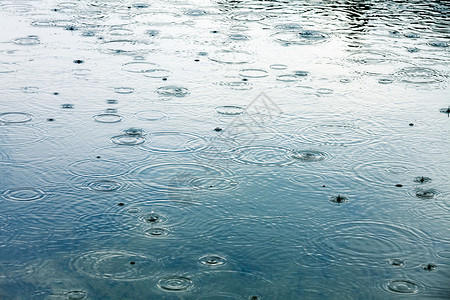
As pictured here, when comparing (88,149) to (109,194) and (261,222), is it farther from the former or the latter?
(261,222)

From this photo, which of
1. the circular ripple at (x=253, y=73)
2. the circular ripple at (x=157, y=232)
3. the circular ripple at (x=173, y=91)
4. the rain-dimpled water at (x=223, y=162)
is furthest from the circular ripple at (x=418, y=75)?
the circular ripple at (x=157, y=232)

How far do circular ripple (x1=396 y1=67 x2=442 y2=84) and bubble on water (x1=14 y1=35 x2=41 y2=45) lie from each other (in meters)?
5.08

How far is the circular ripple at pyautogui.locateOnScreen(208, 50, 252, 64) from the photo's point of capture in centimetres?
909

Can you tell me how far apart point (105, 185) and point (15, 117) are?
1.93 m

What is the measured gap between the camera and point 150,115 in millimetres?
7258

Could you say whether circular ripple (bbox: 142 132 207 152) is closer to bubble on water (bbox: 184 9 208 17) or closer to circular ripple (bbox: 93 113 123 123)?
circular ripple (bbox: 93 113 123 123)

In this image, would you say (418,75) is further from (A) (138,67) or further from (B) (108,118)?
(B) (108,118)

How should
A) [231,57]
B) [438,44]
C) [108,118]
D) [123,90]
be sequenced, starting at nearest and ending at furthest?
[108,118], [123,90], [231,57], [438,44]

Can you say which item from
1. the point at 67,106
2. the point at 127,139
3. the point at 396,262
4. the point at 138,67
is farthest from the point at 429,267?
the point at 138,67

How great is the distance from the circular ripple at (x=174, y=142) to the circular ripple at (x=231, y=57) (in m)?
2.52

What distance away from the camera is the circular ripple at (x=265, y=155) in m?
6.25

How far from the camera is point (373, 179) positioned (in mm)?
5996

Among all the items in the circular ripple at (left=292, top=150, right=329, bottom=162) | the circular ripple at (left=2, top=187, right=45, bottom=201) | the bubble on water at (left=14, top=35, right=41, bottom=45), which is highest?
the bubble on water at (left=14, top=35, right=41, bottom=45)

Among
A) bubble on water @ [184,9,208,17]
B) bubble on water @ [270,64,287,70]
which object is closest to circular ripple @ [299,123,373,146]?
bubble on water @ [270,64,287,70]
